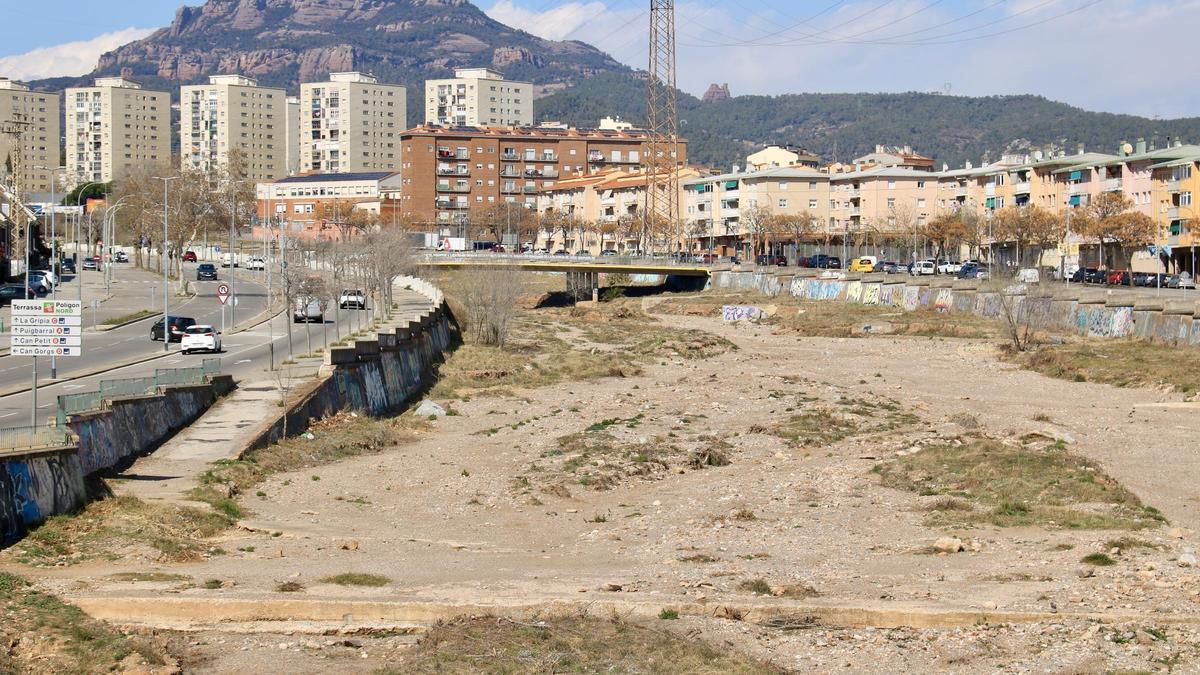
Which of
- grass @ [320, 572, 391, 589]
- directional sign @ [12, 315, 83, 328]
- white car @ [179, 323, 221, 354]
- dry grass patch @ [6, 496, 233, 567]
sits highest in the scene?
directional sign @ [12, 315, 83, 328]

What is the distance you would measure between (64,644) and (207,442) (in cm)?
1771

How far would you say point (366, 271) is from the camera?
279 ft

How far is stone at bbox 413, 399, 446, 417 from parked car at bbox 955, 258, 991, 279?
6634 cm

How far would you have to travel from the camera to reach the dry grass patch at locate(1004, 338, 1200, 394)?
2395 inches

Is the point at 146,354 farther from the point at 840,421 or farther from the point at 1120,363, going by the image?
the point at 1120,363

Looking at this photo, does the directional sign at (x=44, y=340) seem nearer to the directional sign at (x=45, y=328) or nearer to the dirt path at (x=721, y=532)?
the directional sign at (x=45, y=328)

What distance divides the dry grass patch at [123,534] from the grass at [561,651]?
7212 millimetres

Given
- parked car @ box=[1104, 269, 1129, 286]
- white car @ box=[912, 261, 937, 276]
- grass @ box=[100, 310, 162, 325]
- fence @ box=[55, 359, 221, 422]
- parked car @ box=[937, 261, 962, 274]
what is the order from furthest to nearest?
parked car @ box=[937, 261, 962, 274], white car @ box=[912, 261, 937, 276], parked car @ box=[1104, 269, 1129, 286], grass @ box=[100, 310, 162, 325], fence @ box=[55, 359, 221, 422]

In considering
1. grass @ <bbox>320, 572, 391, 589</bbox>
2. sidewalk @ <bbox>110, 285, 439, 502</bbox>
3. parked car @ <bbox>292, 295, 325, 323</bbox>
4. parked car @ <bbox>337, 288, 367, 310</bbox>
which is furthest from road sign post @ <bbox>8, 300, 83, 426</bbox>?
parked car @ <bbox>337, 288, 367, 310</bbox>

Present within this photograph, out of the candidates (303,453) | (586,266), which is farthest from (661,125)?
(303,453)

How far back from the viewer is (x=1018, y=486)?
34.7 metres

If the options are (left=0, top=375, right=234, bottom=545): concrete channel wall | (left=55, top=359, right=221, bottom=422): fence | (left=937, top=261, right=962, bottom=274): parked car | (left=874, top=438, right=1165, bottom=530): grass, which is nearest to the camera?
(left=0, top=375, right=234, bottom=545): concrete channel wall

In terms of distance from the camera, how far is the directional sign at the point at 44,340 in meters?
30.8

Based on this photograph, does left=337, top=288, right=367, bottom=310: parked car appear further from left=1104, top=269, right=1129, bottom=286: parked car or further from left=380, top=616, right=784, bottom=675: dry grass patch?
left=380, top=616, right=784, bottom=675: dry grass patch
